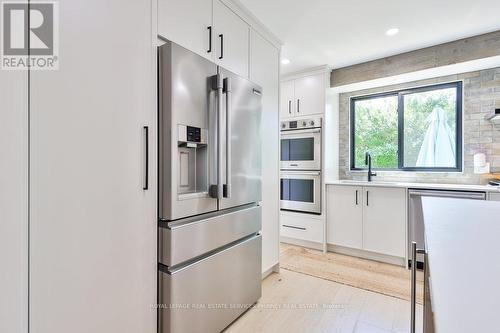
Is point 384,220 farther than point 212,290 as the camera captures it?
Yes

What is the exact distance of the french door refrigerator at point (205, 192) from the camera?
134 cm

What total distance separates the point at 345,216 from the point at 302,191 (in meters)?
0.61

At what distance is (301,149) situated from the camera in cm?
337

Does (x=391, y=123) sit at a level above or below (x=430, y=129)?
above

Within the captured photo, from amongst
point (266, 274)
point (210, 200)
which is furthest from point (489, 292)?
point (266, 274)

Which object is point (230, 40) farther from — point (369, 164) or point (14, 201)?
point (369, 164)

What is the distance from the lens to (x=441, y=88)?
3.09m

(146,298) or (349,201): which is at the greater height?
(349,201)

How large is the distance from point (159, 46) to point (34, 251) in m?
1.10

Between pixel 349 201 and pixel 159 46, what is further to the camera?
pixel 349 201

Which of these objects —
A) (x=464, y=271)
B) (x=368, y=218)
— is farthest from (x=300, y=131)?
(x=464, y=271)

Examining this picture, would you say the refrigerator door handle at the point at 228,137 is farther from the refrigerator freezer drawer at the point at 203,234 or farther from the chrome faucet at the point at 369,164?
the chrome faucet at the point at 369,164

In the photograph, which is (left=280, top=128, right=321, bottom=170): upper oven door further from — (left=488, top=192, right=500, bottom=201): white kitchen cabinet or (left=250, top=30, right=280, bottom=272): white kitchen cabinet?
(left=488, top=192, right=500, bottom=201): white kitchen cabinet

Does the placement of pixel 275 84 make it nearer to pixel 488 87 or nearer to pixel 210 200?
pixel 210 200
